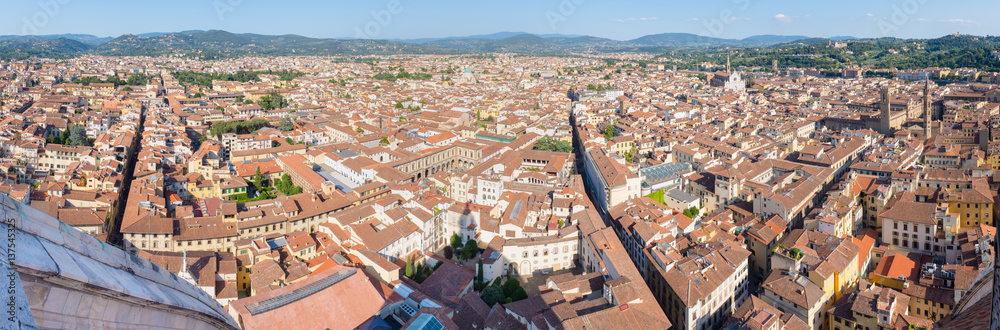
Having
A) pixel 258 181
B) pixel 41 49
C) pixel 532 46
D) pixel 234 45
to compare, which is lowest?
pixel 258 181

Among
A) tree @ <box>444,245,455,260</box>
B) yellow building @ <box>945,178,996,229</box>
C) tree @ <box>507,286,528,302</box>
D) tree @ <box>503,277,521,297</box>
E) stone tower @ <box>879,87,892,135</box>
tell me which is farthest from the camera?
stone tower @ <box>879,87,892,135</box>

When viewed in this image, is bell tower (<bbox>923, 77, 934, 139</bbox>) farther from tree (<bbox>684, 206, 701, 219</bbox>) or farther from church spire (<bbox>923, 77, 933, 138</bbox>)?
tree (<bbox>684, 206, 701, 219</bbox>)

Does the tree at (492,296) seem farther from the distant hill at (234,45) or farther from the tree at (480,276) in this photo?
the distant hill at (234,45)

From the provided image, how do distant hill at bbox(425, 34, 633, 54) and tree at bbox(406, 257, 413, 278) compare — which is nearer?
tree at bbox(406, 257, 413, 278)

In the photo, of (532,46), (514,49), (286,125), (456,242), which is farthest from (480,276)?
(532,46)

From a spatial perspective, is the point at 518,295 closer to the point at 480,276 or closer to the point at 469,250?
the point at 480,276

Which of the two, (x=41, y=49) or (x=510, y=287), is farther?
(x=41, y=49)

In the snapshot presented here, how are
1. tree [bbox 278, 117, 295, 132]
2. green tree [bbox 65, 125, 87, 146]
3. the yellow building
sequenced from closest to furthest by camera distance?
the yellow building, green tree [bbox 65, 125, 87, 146], tree [bbox 278, 117, 295, 132]

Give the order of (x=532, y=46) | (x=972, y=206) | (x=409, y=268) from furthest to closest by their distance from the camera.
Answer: (x=532, y=46), (x=972, y=206), (x=409, y=268)

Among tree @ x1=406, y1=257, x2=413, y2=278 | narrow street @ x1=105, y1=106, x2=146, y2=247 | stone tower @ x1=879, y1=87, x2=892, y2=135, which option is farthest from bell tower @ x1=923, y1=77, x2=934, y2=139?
narrow street @ x1=105, y1=106, x2=146, y2=247
